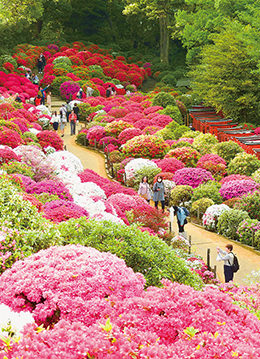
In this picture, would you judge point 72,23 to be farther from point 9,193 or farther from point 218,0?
point 9,193

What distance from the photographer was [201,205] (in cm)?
1527

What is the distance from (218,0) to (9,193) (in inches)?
1125

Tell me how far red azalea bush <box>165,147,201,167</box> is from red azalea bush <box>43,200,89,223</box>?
998 cm

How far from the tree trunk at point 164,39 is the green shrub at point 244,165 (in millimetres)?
28729

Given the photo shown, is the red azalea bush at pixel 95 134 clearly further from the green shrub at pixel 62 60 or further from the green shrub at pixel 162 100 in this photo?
the green shrub at pixel 62 60

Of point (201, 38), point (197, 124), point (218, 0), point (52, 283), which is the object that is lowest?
point (197, 124)

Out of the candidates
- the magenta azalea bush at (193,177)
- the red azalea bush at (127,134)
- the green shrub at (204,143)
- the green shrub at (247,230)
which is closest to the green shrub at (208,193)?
the magenta azalea bush at (193,177)

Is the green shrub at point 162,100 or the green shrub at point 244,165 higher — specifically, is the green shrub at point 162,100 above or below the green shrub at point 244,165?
above

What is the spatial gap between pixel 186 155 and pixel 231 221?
7023mm

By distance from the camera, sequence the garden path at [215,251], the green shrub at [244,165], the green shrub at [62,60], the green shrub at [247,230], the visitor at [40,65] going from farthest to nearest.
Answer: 1. the visitor at [40,65]
2. the green shrub at [62,60]
3. the green shrub at [244,165]
4. the green shrub at [247,230]
5. the garden path at [215,251]

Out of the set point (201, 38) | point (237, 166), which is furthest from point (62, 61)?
point (237, 166)

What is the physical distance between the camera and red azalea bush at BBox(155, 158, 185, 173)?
62.8 ft

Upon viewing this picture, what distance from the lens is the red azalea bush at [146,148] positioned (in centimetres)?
2123

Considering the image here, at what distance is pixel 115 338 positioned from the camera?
4.20m
